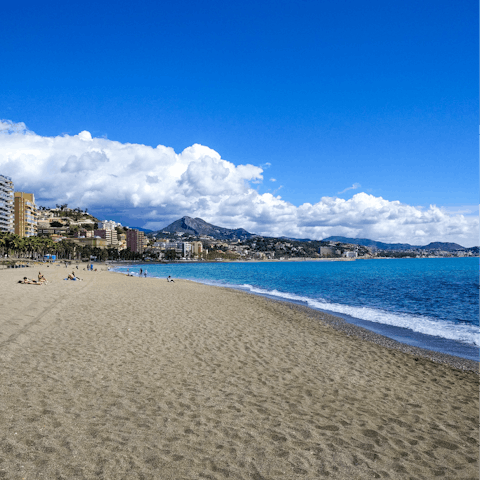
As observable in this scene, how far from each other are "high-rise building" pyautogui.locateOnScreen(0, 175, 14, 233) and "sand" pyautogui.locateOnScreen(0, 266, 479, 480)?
12966 centimetres

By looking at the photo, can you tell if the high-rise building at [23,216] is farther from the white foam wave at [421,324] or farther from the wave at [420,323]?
the white foam wave at [421,324]

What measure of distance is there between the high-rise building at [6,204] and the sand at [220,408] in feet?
425

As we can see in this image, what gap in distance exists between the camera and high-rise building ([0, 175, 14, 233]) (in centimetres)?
11806

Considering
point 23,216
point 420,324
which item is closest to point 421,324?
point 420,324

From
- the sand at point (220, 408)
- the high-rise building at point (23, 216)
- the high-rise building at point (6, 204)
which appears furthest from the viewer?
the high-rise building at point (23, 216)

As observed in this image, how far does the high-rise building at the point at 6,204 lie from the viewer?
11806cm

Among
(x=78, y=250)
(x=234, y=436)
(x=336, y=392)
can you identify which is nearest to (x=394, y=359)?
(x=336, y=392)

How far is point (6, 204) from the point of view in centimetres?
12106

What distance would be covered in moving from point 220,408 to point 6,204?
142730mm

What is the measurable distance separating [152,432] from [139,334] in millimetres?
6894

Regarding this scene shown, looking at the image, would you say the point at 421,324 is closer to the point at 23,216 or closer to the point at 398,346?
the point at 398,346

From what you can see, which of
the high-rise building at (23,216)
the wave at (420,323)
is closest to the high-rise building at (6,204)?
the high-rise building at (23,216)

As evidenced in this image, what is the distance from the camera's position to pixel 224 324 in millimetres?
14711

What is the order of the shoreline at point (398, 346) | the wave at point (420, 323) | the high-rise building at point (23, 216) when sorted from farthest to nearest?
the high-rise building at point (23, 216), the wave at point (420, 323), the shoreline at point (398, 346)
